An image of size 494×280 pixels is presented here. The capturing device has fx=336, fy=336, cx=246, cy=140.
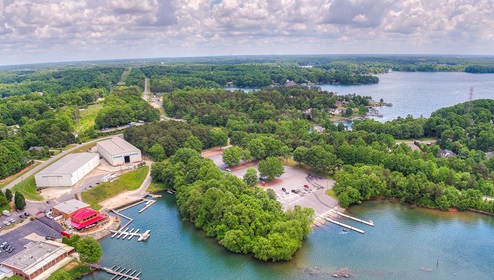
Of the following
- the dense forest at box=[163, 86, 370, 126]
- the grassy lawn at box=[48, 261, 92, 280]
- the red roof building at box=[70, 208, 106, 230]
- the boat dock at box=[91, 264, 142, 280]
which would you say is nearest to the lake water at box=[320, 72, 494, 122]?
the dense forest at box=[163, 86, 370, 126]

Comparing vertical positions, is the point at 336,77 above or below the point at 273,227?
above

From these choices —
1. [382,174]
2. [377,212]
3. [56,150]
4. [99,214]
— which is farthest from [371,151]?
[56,150]

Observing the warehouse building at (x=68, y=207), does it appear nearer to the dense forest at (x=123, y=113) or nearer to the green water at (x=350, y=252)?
the green water at (x=350, y=252)

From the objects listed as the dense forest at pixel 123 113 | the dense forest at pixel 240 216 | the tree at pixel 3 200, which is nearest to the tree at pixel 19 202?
the tree at pixel 3 200

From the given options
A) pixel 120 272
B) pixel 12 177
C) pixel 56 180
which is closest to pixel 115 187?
pixel 56 180

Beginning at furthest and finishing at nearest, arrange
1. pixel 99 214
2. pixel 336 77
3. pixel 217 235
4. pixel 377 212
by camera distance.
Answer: pixel 336 77
pixel 377 212
pixel 99 214
pixel 217 235

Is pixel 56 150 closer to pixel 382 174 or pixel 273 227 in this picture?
pixel 273 227

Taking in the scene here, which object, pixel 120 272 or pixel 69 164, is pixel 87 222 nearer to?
pixel 120 272
